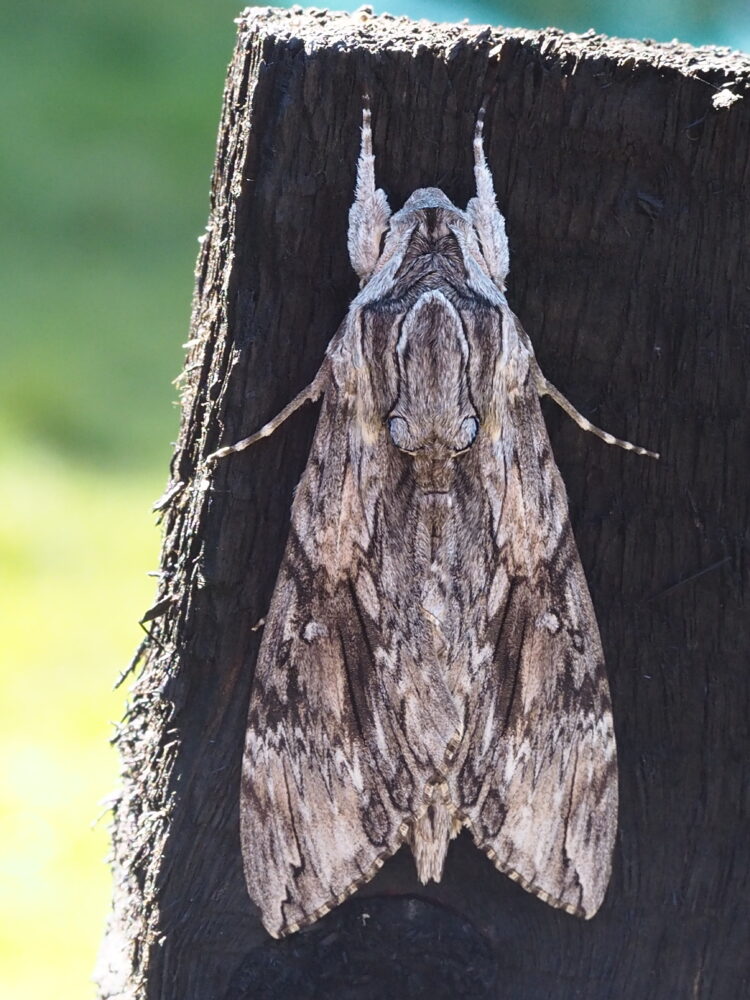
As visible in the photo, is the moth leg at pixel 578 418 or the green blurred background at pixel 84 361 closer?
the moth leg at pixel 578 418

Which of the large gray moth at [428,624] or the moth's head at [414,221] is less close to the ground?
the moth's head at [414,221]

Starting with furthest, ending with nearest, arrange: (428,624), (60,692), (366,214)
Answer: (60,692)
(428,624)
(366,214)

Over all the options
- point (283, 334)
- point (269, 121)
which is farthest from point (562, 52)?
point (283, 334)

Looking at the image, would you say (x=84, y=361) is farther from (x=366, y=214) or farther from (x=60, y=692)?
(x=366, y=214)

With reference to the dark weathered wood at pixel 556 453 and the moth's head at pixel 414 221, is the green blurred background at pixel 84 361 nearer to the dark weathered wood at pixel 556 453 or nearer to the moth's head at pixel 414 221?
the dark weathered wood at pixel 556 453

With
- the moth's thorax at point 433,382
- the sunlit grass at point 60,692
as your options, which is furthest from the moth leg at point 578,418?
the sunlit grass at point 60,692

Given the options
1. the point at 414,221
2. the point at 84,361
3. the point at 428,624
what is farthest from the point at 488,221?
the point at 84,361
